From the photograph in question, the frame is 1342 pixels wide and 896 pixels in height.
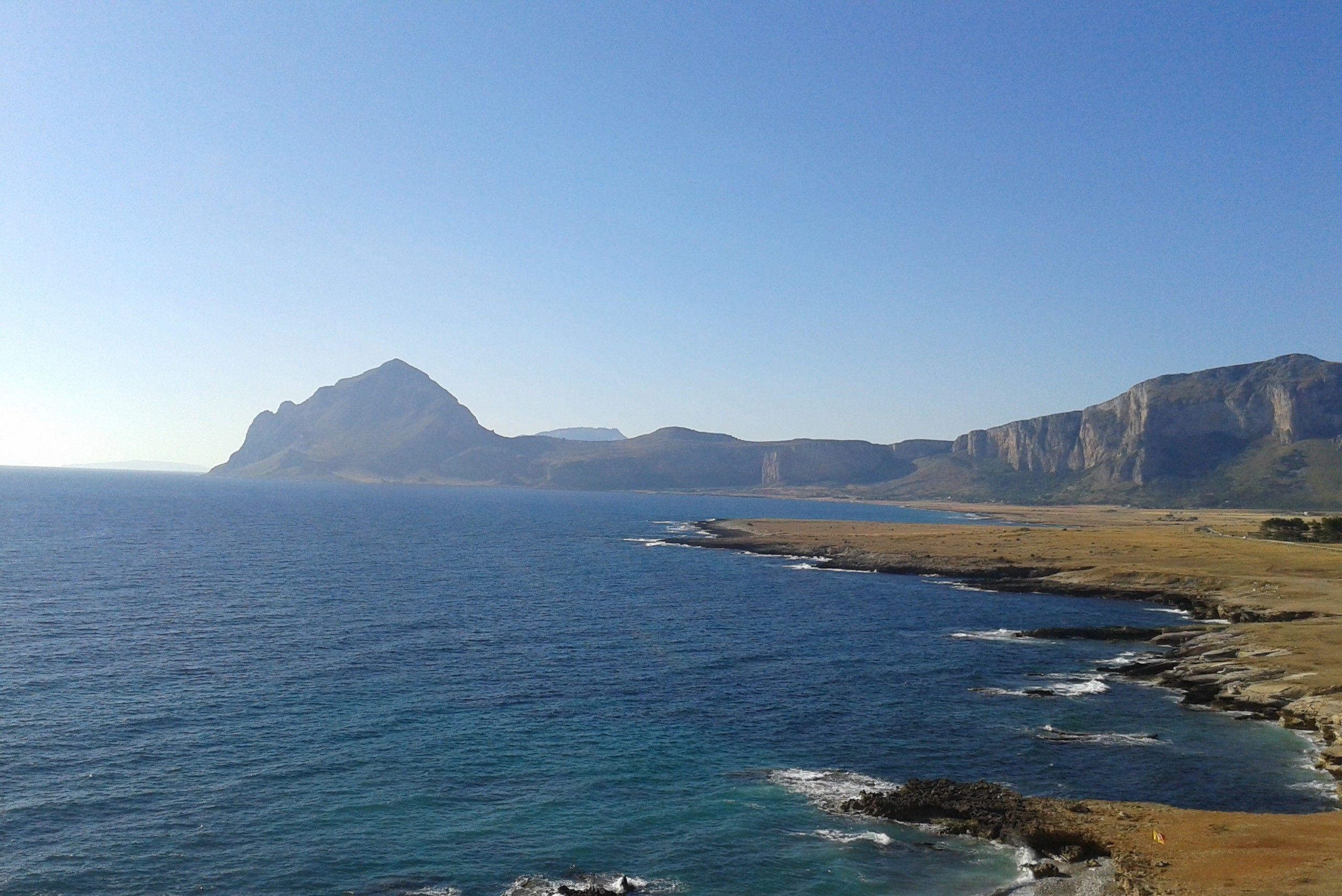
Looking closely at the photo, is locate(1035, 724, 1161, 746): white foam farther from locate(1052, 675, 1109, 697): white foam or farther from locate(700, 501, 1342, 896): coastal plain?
locate(1052, 675, 1109, 697): white foam

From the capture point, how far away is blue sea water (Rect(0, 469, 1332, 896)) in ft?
109

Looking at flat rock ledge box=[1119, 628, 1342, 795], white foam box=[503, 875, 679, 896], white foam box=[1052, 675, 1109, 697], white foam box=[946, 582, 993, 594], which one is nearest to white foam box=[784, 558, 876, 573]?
white foam box=[946, 582, 993, 594]

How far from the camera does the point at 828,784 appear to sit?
4169 centimetres

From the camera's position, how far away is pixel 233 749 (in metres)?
43.9

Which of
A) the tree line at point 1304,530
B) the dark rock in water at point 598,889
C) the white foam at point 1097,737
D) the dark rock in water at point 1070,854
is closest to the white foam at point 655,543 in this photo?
the tree line at point 1304,530

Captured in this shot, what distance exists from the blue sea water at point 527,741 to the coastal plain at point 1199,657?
129 inches

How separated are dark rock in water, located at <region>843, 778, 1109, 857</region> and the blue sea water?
131cm

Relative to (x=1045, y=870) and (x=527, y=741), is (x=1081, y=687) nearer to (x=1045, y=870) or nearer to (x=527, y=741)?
(x=1045, y=870)

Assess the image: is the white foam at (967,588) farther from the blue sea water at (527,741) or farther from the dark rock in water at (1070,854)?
the dark rock in water at (1070,854)

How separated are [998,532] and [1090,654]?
116116 millimetres

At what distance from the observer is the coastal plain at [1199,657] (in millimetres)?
30344

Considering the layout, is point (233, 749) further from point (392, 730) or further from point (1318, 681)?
point (1318, 681)

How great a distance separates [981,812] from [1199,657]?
136 feet

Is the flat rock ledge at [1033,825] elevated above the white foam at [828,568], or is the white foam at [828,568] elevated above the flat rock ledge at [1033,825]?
the flat rock ledge at [1033,825]
